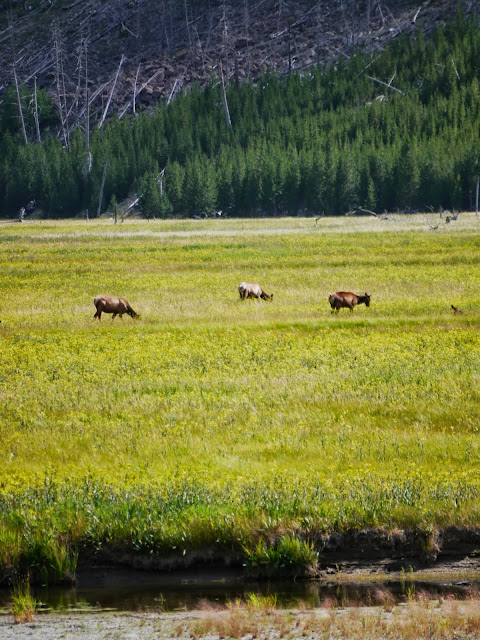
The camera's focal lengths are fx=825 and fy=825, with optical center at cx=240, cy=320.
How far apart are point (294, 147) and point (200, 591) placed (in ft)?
427

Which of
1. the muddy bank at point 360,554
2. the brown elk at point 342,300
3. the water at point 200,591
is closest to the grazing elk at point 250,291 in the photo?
the brown elk at point 342,300

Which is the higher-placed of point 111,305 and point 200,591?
point 111,305

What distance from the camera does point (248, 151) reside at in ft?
456

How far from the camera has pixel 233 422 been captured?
52.1ft

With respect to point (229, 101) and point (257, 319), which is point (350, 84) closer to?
point (229, 101)

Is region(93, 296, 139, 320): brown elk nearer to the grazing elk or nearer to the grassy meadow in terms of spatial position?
the grassy meadow

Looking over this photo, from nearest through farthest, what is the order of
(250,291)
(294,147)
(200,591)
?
(200,591) < (250,291) < (294,147)

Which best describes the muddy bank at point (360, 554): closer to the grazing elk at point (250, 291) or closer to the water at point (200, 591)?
the water at point (200, 591)

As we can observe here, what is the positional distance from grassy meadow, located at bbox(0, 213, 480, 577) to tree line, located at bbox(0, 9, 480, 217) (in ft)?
299

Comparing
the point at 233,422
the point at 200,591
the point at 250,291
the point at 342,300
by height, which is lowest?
the point at 200,591

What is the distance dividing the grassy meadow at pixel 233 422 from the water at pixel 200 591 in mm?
358

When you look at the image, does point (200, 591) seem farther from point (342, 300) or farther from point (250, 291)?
point (250, 291)

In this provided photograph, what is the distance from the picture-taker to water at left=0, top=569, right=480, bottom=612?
31.4ft

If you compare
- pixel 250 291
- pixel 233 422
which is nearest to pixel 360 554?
pixel 233 422
